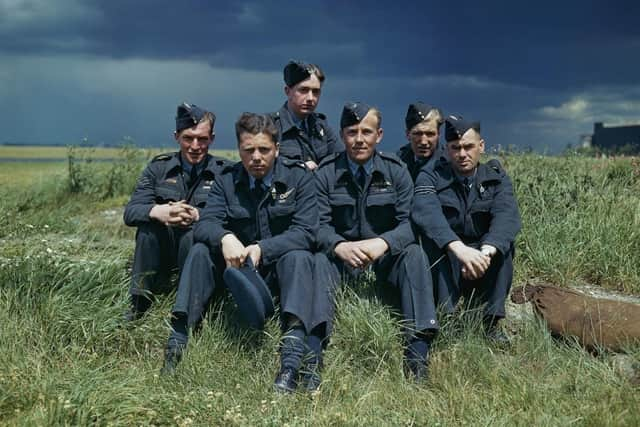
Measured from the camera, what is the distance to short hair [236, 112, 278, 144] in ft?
13.2

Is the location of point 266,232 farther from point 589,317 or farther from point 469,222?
point 589,317

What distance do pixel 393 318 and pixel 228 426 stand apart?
1280mm

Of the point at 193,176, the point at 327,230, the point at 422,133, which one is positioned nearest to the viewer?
the point at 327,230

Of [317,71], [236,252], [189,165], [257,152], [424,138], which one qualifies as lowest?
[236,252]

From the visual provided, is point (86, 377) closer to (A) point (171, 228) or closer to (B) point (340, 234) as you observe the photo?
(A) point (171, 228)

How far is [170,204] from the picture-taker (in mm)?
4355

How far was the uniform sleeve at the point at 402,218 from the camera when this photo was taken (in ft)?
13.1

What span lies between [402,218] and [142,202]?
1758mm

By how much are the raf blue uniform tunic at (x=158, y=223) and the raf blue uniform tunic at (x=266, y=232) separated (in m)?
0.28

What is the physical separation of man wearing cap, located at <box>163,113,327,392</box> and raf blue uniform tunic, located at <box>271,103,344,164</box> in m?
0.94

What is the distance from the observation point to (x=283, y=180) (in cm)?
411

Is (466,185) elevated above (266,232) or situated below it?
above

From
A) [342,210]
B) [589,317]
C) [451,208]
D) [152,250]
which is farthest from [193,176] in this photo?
[589,317]

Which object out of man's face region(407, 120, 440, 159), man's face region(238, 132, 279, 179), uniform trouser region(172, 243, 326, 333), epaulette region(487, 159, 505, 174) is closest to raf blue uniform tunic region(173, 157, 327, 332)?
uniform trouser region(172, 243, 326, 333)
